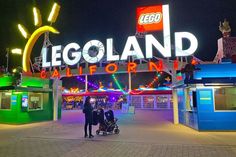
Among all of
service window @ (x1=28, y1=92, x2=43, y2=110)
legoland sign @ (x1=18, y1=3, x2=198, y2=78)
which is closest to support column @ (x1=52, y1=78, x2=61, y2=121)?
legoland sign @ (x1=18, y1=3, x2=198, y2=78)

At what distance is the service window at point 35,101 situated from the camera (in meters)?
17.6

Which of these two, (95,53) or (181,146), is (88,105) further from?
(95,53)

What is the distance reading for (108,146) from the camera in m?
8.80

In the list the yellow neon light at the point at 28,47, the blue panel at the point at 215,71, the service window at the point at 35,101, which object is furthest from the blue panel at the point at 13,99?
the blue panel at the point at 215,71

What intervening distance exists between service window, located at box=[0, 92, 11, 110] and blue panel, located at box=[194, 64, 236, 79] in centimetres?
Answer: 1279

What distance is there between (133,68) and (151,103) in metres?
20.0

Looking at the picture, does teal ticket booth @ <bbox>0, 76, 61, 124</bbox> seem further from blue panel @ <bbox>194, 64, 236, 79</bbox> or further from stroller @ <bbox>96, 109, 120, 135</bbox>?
blue panel @ <bbox>194, 64, 236, 79</bbox>

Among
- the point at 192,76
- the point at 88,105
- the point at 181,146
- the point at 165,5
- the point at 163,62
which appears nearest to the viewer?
the point at 181,146

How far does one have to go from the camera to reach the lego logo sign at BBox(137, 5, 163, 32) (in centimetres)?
1838

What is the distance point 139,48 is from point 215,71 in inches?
228

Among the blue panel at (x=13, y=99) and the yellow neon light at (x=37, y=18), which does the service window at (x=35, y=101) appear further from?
the yellow neon light at (x=37, y=18)

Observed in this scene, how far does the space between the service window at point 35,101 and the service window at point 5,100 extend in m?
1.48

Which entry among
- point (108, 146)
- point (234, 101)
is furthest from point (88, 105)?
point (234, 101)

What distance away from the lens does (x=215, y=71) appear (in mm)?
12484
